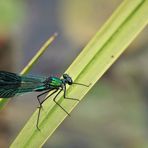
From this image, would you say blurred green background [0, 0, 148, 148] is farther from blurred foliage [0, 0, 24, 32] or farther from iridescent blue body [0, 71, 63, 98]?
iridescent blue body [0, 71, 63, 98]

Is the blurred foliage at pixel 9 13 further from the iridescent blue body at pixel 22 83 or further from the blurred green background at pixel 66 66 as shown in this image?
the iridescent blue body at pixel 22 83

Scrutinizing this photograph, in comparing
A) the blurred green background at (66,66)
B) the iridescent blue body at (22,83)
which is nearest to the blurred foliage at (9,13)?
the blurred green background at (66,66)

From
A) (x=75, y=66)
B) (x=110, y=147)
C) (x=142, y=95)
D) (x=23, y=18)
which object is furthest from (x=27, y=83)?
(x=23, y=18)

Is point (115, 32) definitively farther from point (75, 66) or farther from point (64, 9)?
point (64, 9)

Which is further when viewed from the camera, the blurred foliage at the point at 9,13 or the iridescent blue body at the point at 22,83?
the blurred foliage at the point at 9,13

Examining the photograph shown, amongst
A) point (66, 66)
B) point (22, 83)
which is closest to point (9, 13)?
point (66, 66)

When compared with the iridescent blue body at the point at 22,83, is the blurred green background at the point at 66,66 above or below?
below

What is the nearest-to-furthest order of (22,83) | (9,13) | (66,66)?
1. (22,83)
2. (9,13)
3. (66,66)

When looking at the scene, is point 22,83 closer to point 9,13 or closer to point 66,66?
point 9,13
